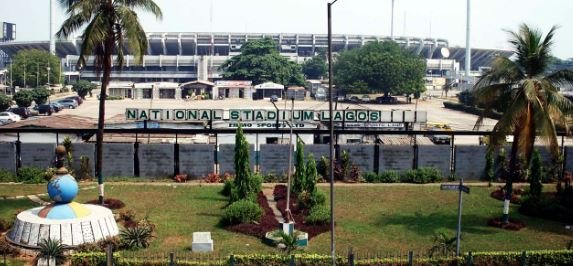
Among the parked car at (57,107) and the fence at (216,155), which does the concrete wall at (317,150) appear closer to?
the fence at (216,155)

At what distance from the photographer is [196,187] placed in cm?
3125

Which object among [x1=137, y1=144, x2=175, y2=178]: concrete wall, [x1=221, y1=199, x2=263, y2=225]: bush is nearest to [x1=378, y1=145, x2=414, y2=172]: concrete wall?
[x1=137, y1=144, x2=175, y2=178]: concrete wall

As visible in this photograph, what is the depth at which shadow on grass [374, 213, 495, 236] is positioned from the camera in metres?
23.3

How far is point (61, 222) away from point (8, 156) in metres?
15.3

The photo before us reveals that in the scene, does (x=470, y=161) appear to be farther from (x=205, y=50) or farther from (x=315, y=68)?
(x=205, y=50)

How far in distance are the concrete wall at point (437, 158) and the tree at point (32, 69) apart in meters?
91.4

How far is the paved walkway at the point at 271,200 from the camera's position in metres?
25.0

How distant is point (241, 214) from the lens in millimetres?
23219

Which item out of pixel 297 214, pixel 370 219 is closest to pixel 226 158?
pixel 297 214

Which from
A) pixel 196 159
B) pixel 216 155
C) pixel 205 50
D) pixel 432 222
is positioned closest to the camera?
pixel 432 222

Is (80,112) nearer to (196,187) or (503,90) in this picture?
(196,187)

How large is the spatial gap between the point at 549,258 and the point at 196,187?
18211mm

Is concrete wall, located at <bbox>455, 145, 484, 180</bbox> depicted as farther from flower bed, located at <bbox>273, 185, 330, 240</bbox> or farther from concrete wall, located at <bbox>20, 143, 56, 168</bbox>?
concrete wall, located at <bbox>20, 143, 56, 168</bbox>

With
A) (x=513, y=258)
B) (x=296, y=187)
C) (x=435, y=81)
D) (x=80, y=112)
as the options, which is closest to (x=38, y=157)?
(x=296, y=187)
